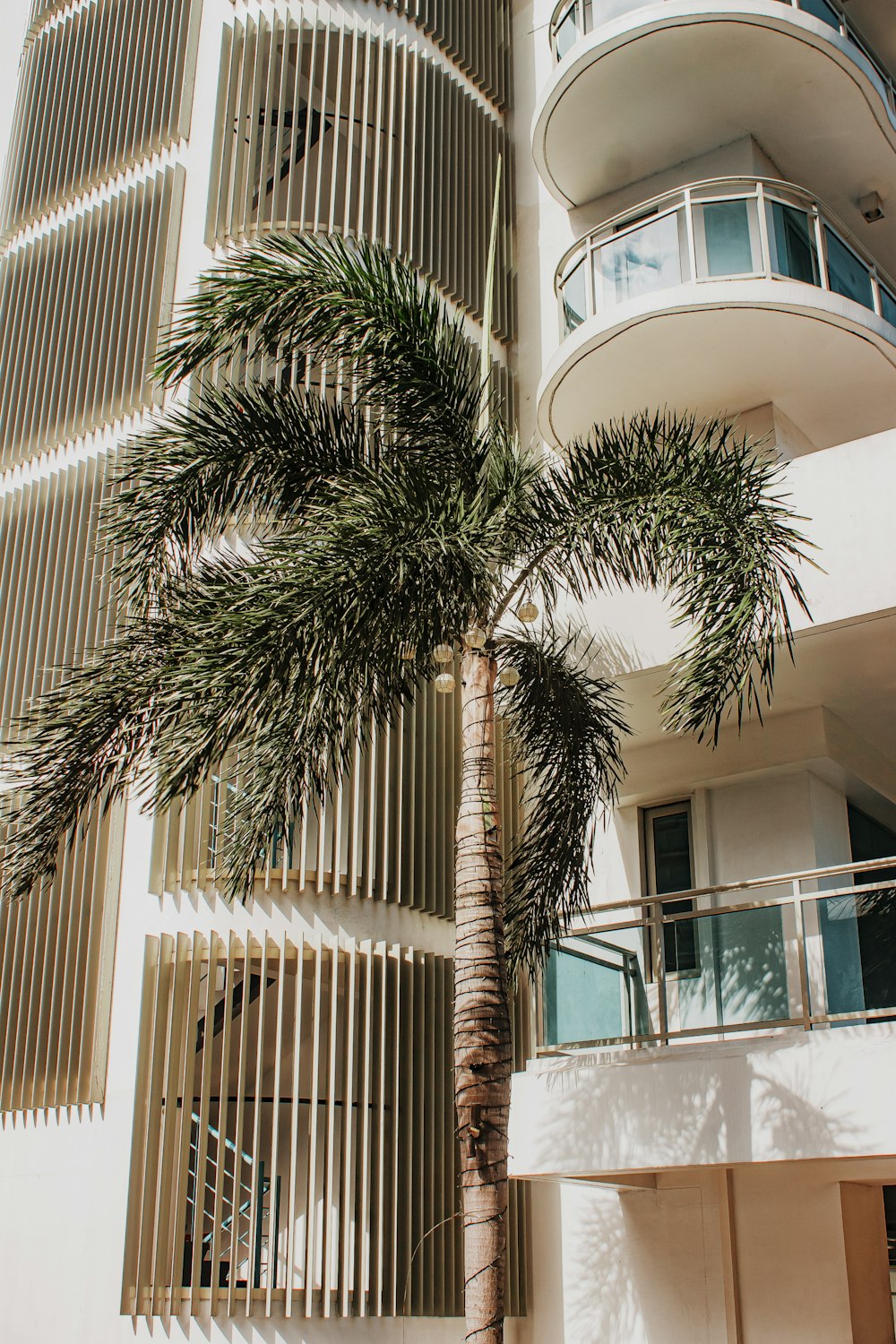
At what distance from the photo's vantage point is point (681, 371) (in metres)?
14.4

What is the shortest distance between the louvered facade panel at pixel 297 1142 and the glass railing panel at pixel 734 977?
3.77 meters

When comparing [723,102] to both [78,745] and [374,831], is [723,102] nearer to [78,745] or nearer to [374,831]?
[374,831]

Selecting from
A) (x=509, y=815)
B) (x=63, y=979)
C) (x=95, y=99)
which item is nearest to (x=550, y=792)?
(x=509, y=815)

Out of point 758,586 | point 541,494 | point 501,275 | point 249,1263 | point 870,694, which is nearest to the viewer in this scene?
point 758,586

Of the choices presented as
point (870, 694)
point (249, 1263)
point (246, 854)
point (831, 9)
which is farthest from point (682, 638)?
point (831, 9)

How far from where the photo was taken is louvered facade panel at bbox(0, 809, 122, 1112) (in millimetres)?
13430

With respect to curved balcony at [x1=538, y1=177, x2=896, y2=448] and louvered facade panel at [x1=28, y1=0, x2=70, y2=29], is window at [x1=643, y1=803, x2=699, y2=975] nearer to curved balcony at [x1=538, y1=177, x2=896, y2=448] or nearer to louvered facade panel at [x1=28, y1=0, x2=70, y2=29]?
curved balcony at [x1=538, y1=177, x2=896, y2=448]

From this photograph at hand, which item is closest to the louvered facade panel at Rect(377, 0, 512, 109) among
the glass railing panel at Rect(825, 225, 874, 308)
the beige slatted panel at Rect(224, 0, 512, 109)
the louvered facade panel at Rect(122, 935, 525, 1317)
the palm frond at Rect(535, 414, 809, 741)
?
the beige slatted panel at Rect(224, 0, 512, 109)

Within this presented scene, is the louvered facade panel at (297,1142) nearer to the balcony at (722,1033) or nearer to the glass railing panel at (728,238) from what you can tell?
the balcony at (722,1033)

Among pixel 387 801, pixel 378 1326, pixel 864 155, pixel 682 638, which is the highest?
pixel 864 155

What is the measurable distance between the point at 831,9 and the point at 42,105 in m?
10.7

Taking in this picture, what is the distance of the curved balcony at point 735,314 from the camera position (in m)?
13.4

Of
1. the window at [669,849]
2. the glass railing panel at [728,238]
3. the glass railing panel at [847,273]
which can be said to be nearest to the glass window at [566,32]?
the glass railing panel at [728,238]

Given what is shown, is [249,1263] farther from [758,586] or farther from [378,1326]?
[758,586]
